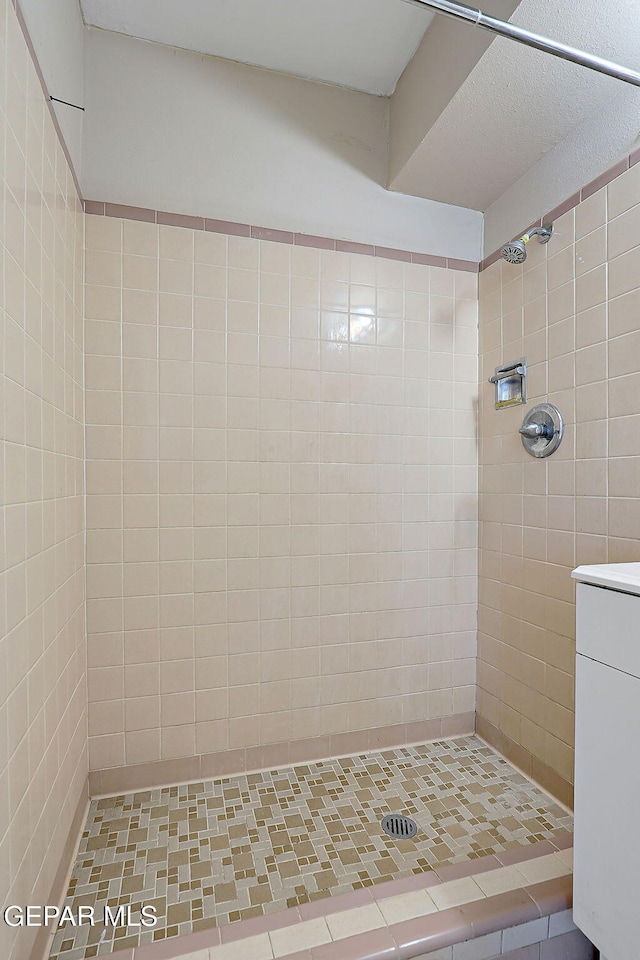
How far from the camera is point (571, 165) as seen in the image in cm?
161

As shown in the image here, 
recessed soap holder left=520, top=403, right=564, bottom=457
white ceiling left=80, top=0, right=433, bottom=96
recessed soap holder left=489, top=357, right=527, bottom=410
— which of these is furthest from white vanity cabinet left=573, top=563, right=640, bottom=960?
white ceiling left=80, top=0, right=433, bottom=96

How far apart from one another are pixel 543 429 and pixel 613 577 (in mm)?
824

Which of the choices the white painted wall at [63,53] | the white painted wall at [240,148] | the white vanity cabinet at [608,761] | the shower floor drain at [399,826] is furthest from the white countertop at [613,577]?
the white painted wall at [63,53]

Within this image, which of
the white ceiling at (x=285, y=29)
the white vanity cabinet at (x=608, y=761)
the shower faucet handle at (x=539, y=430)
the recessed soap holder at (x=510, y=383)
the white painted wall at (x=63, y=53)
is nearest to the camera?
the white vanity cabinet at (x=608, y=761)

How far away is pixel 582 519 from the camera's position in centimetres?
156

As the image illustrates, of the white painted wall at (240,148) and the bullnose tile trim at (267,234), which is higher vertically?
the white painted wall at (240,148)

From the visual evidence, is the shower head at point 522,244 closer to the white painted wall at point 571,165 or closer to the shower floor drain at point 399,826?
the white painted wall at point 571,165

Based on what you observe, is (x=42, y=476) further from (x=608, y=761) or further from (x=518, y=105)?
(x=518, y=105)

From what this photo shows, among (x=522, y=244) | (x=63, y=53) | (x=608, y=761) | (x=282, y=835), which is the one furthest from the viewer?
(x=522, y=244)

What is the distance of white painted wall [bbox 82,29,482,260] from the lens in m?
1.64

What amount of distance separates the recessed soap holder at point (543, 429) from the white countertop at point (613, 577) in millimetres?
638

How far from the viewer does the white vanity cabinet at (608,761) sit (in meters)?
0.90

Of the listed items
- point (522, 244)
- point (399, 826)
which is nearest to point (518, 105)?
point (522, 244)

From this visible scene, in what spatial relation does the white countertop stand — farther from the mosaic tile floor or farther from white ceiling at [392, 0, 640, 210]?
white ceiling at [392, 0, 640, 210]
